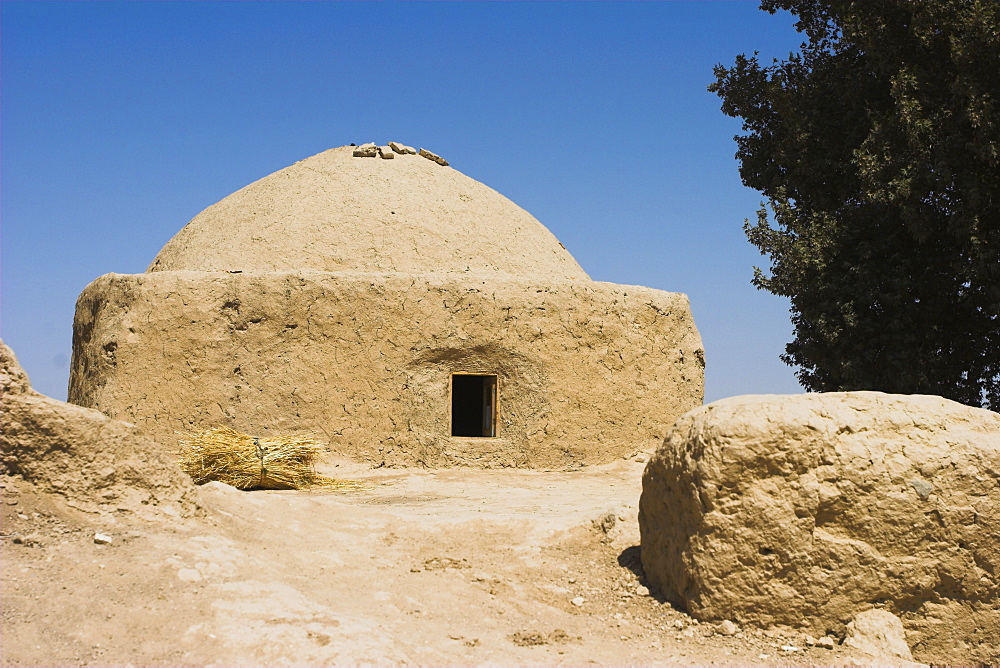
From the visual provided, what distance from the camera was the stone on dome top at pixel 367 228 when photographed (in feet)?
38.9

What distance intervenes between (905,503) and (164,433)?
7968 millimetres

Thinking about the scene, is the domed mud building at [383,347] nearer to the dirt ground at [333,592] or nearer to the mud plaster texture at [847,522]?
the dirt ground at [333,592]

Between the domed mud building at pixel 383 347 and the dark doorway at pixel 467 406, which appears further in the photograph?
the dark doorway at pixel 467 406

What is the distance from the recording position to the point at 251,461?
27.9 ft

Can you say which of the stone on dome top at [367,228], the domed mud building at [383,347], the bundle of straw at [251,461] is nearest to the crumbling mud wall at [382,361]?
the domed mud building at [383,347]

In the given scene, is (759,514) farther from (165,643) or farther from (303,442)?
(303,442)

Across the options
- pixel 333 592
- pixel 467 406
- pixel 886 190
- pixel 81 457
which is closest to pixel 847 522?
pixel 333 592

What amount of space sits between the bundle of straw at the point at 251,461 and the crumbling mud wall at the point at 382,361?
1168mm

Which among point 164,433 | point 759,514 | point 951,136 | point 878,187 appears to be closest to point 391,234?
point 164,433

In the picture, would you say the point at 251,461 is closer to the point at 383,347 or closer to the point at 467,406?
the point at 383,347

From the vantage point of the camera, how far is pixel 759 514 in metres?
4.82

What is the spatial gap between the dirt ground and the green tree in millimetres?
6960

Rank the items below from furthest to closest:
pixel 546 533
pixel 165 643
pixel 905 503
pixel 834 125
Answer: pixel 834 125 → pixel 546 533 → pixel 905 503 → pixel 165 643

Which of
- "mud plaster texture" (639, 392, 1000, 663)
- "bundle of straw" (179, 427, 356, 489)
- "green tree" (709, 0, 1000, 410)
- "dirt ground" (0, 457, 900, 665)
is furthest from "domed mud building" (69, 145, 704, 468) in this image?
"mud plaster texture" (639, 392, 1000, 663)
